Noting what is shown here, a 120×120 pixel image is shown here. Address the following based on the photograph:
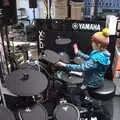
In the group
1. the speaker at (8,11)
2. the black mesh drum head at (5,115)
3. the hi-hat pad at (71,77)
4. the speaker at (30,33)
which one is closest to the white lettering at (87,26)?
the speaker at (30,33)

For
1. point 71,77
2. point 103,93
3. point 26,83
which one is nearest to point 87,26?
point 71,77

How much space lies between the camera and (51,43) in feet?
10.2

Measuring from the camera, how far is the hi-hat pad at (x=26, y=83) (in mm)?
1758

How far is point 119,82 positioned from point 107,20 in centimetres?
87

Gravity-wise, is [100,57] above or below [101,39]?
below

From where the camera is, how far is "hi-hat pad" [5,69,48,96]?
1.76m

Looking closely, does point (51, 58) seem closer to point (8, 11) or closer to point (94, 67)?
point (94, 67)

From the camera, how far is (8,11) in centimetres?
220

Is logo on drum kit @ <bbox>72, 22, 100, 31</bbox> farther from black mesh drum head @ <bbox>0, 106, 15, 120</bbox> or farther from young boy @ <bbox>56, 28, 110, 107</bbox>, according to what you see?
black mesh drum head @ <bbox>0, 106, 15, 120</bbox>

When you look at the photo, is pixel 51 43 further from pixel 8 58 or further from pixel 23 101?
pixel 23 101

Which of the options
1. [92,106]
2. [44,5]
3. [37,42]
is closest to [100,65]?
[92,106]

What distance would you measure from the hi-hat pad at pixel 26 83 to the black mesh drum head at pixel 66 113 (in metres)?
0.34

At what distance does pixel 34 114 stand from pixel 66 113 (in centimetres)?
32

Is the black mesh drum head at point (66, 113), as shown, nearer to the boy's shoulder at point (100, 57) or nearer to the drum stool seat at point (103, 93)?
the drum stool seat at point (103, 93)
